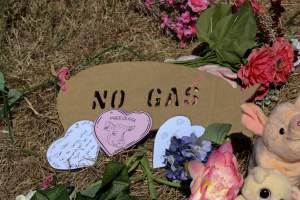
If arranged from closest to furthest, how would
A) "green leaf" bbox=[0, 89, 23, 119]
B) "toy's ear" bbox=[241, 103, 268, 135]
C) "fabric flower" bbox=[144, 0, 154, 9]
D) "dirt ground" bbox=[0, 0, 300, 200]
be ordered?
"toy's ear" bbox=[241, 103, 268, 135] → "dirt ground" bbox=[0, 0, 300, 200] → "green leaf" bbox=[0, 89, 23, 119] → "fabric flower" bbox=[144, 0, 154, 9]

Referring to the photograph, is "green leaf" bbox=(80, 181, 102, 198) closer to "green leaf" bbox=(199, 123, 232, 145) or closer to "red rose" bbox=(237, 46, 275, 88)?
"green leaf" bbox=(199, 123, 232, 145)

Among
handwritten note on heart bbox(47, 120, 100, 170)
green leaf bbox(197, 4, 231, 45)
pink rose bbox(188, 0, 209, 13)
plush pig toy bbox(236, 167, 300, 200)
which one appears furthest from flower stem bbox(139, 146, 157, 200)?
pink rose bbox(188, 0, 209, 13)

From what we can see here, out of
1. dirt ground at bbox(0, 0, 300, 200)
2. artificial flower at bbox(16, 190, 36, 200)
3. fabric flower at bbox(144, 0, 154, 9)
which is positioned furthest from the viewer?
fabric flower at bbox(144, 0, 154, 9)

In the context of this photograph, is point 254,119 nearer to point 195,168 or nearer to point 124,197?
point 195,168

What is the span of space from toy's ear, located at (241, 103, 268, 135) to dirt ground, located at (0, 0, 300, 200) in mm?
262

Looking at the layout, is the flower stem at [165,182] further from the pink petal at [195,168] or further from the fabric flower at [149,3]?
the fabric flower at [149,3]

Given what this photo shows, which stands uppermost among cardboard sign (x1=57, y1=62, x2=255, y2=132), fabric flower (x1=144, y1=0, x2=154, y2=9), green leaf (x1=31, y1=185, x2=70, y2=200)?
fabric flower (x1=144, y1=0, x2=154, y2=9)

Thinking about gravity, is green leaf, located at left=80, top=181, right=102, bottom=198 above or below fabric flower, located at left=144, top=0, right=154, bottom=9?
below

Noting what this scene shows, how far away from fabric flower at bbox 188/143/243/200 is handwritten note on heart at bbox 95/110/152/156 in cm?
29

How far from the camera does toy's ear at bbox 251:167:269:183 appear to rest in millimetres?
1209

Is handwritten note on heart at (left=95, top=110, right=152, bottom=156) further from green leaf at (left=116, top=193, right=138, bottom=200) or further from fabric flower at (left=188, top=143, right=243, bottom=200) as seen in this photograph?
fabric flower at (left=188, top=143, right=243, bottom=200)

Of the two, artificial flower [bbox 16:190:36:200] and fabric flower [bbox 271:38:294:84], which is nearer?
artificial flower [bbox 16:190:36:200]

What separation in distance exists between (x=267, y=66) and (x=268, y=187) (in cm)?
41

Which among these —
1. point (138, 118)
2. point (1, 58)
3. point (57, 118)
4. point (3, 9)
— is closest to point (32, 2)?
point (3, 9)
